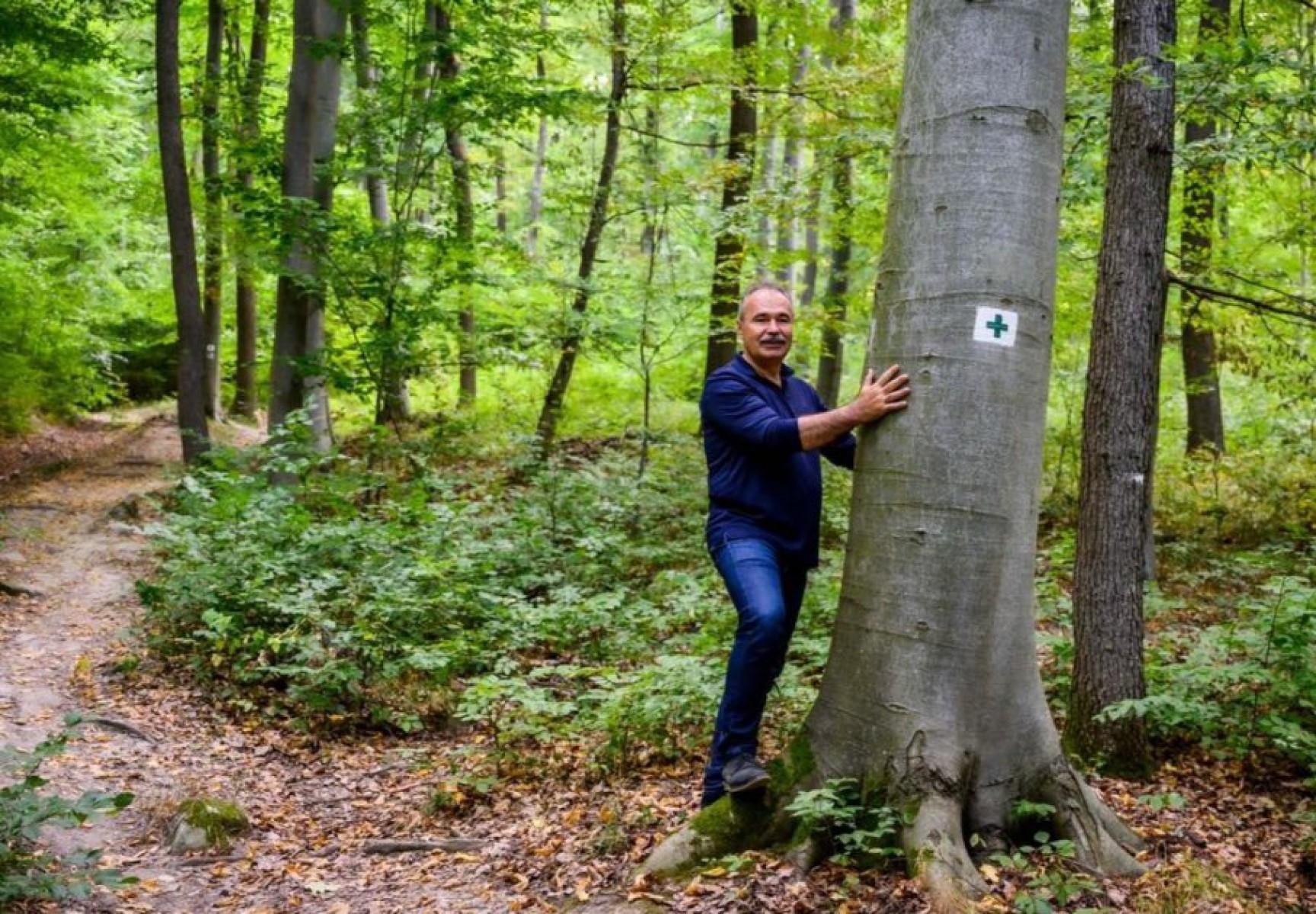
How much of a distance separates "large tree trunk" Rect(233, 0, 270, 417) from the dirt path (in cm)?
514

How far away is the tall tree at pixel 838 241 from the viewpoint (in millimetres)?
10469

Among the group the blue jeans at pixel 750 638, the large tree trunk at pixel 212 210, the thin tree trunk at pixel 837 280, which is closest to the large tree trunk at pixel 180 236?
the large tree trunk at pixel 212 210

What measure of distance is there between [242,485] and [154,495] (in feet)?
17.8

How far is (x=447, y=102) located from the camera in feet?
36.3

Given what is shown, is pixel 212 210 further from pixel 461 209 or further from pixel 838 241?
pixel 838 241

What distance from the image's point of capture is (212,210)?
54.7 ft

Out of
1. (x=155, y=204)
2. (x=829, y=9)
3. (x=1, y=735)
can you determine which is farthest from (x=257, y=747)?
(x=155, y=204)

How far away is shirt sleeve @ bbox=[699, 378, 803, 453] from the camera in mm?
3674

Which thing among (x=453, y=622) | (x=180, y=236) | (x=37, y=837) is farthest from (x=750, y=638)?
→ (x=180, y=236)

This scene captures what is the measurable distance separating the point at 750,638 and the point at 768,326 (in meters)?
1.21

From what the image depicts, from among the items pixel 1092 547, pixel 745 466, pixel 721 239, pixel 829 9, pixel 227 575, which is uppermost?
pixel 829 9

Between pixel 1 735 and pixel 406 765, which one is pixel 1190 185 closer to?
pixel 406 765

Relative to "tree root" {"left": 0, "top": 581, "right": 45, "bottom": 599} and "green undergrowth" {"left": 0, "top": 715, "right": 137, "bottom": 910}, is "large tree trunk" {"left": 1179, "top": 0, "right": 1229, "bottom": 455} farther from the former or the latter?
"tree root" {"left": 0, "top": 581, "right": 45, "bottom": 599}

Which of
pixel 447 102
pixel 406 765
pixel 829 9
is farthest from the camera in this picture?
pixel 829 9
